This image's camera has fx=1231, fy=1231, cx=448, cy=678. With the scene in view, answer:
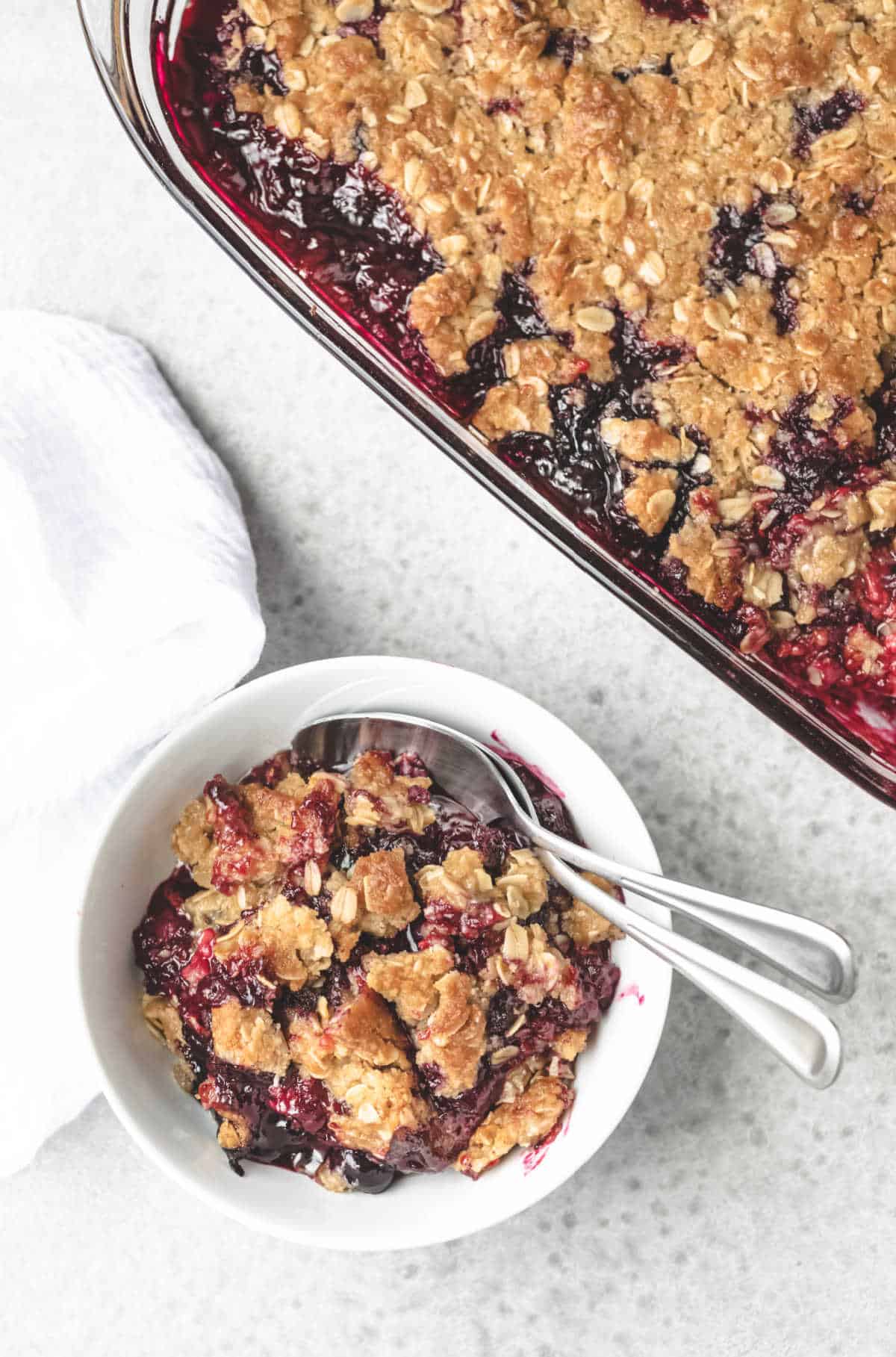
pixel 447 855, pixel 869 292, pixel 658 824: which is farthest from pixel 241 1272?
pixel 869 292

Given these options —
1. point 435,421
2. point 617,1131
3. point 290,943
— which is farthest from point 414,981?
point 435,421

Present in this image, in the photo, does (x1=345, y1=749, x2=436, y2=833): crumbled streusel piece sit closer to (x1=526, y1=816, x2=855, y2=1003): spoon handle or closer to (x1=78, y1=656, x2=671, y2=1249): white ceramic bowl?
(x1=78, y1=656, x2=671, y2=1249): white ceramic bowl

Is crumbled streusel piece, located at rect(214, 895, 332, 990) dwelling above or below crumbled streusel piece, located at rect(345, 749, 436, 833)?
below

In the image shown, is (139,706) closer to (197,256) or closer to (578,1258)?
(197,256)

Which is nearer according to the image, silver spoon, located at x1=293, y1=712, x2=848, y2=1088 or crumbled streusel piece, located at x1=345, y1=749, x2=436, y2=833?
silver spoon, located at x1=293, y1=712, x2=848, y2=1088

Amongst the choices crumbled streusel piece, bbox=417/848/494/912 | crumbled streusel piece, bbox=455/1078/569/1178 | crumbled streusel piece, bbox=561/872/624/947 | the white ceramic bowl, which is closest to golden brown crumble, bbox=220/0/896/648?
the white ceramic bowl

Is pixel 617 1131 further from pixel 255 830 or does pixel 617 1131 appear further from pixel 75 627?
pixel 75 627
